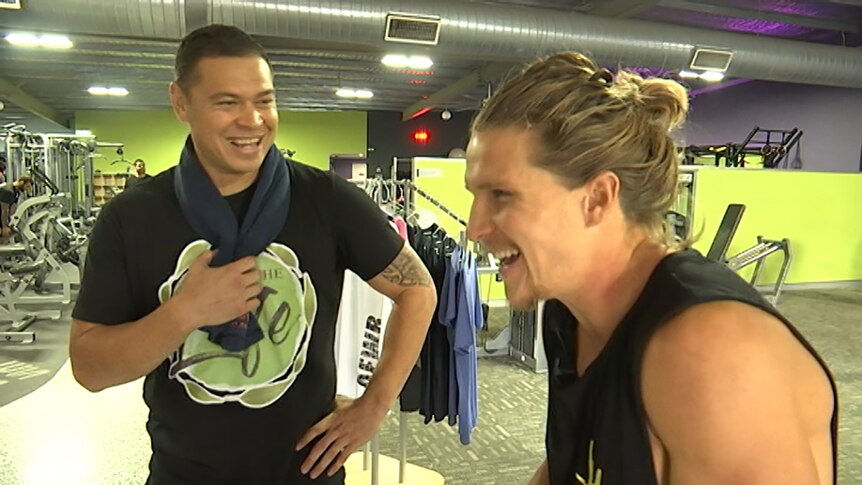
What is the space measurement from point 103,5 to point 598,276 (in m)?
4.98

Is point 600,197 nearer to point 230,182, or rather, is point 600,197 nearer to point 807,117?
point 230,182

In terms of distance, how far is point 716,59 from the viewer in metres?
6.55

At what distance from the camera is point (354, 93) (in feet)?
40.0

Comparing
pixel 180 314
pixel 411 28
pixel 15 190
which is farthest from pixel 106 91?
pixel 180 314

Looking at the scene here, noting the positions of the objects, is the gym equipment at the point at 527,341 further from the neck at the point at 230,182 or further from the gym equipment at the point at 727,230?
the neck at the point at 230,182

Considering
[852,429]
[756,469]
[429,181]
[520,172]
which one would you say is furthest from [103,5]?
[852,429]

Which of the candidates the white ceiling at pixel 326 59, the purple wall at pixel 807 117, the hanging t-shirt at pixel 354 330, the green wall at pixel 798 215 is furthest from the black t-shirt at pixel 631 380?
the purple wall at pixel 807 117

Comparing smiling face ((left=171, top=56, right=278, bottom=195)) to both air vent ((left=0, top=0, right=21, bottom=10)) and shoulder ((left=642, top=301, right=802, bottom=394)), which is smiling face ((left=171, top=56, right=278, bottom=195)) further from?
air vent ((left=0, top=0, right=21, bottom=10))

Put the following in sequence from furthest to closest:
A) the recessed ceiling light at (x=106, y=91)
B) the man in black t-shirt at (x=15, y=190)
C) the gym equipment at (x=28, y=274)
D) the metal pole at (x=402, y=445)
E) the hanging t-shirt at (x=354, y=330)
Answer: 1. the recessed ceiling light at (x=106, y=91)
2. the man in black t-shirt at (x=15, y=190)
3. the gym equipment at (x=28, y=274)
4. the metal pole at (x=402, y=445)
5. the hanging t-shirt at (x=354, y=330)

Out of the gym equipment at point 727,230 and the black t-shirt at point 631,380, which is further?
the gym equipment at point 727,230

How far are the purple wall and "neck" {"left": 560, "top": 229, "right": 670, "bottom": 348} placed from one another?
8.83m

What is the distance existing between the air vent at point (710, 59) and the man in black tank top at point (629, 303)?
6.37 m

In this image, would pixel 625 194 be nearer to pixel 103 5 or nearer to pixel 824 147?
pixel 103 5

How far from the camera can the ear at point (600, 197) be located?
76 cm
